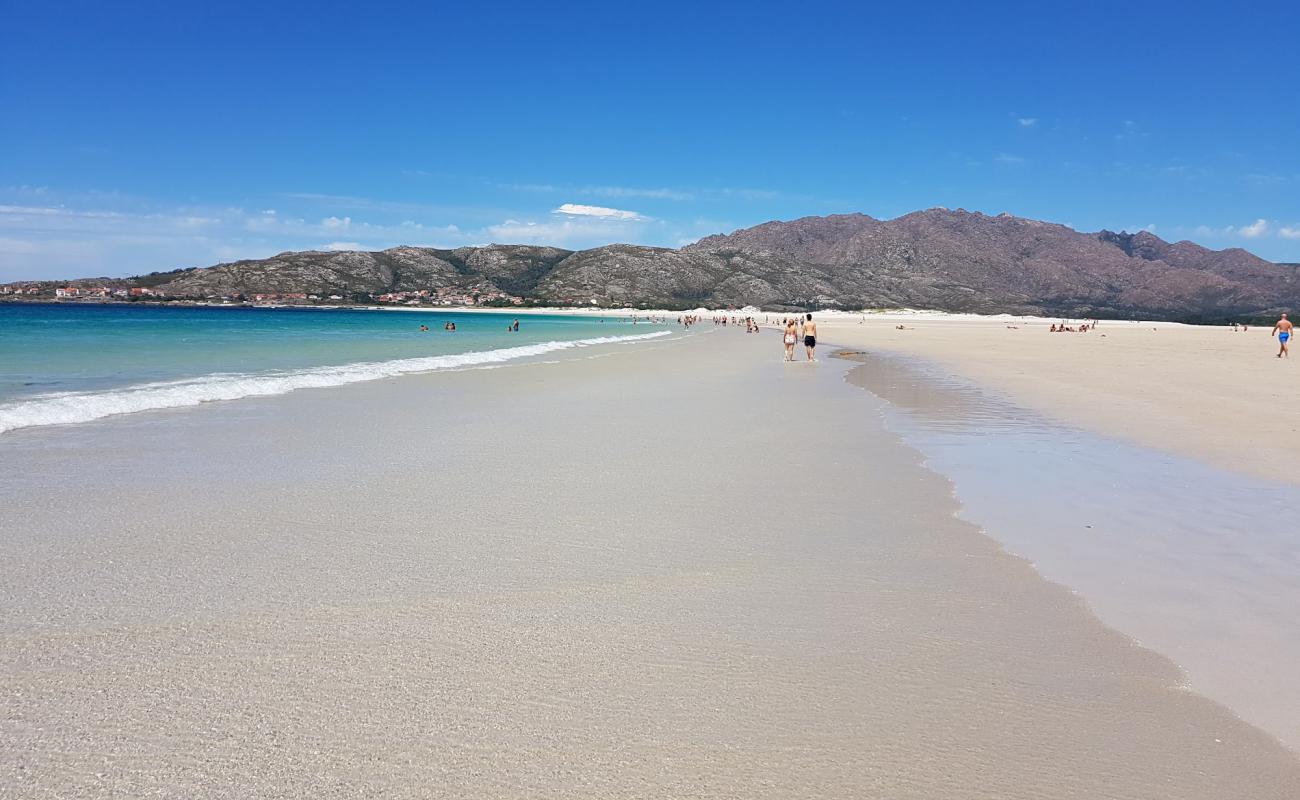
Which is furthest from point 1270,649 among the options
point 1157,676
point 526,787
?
point 526,787

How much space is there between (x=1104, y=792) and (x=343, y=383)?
20122 mm

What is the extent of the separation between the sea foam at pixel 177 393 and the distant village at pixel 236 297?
158718 mm

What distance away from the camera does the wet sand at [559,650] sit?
311 cm

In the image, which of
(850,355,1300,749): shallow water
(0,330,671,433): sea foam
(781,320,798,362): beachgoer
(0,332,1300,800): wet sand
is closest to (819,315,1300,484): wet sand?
(850,355,1300,749): shallow water

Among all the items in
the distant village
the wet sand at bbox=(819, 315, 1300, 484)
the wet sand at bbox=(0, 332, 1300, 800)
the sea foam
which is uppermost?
the distant village

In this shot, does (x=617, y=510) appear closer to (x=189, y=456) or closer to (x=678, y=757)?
(x=678, y=757)

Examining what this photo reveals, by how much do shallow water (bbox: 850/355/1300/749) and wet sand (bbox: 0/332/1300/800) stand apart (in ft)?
0.90

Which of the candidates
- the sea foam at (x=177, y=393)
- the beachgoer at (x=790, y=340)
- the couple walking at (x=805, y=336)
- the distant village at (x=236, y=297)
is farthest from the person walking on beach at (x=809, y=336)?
the distant village at (x=236, y=297)

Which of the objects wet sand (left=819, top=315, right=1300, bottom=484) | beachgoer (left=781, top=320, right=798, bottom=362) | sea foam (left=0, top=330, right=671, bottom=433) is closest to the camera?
wet sand (left=819, top=315, right=1300, bottom=484)

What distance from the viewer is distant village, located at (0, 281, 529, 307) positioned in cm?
18212

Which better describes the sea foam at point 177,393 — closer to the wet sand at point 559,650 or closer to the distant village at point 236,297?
the wet sand at point 559,650

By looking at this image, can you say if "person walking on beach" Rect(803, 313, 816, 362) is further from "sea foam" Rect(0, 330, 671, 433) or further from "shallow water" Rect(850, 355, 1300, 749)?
"shallow water" Rect(850, 355, 1300, 749)

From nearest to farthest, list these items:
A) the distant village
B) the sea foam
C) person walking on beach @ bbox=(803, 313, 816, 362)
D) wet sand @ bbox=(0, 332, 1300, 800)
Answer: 1. wet sand @ bbox=(0, 332, 1300, 800)
2. the sea foam
3. person walking on beach @ bbox=(803, 313, 816, 362)
4. the distant village

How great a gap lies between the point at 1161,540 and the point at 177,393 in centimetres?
1724
